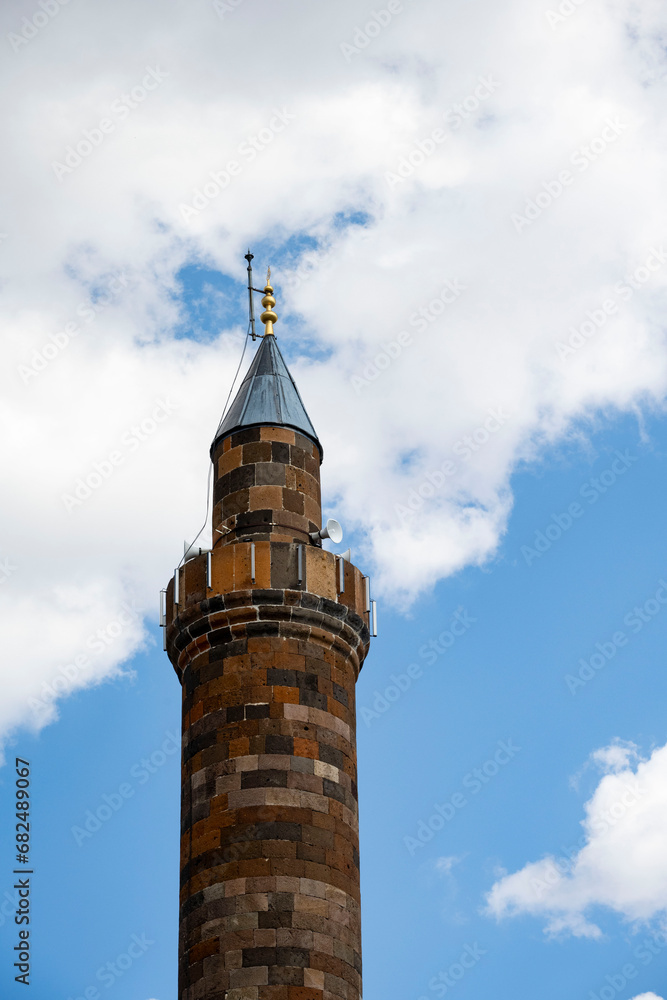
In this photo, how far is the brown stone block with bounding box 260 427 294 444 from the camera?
23094 millimetres

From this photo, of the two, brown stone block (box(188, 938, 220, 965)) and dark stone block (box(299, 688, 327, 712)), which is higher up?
dark stone block (box(299, 688, 327, 712))

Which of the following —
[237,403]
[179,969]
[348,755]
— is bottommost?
[179,969]

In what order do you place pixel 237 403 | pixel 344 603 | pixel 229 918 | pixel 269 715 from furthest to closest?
pixel 237 403 < pixel 344 603 < pixel 269 715 < pixel 229 918

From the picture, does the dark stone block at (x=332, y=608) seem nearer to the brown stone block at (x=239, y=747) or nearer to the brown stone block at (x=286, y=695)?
the brown stone block at (x=286, y=695)

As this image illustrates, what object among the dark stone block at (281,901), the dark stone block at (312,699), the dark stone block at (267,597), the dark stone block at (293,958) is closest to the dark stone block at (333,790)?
the dark stone block at (312,699)

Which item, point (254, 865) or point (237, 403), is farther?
point (237, 403)

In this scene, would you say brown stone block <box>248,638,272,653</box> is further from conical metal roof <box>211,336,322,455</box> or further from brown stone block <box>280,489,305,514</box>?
conical metal roof <box>211,336,322,455</box>

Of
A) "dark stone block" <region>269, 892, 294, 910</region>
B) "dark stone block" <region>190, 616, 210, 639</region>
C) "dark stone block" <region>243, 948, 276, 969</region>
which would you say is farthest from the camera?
"dark stone block" <region>190, 616, 210, 639</region>

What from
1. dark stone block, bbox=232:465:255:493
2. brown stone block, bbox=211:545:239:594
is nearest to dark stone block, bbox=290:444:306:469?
dark stone block, bbox=232:465:255:493

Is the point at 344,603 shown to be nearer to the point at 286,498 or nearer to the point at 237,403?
the point at 286,498

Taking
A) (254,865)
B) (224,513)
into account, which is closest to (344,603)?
(224,513)

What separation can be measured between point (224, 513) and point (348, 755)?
14.3 feet

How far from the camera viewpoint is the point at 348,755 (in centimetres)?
2067

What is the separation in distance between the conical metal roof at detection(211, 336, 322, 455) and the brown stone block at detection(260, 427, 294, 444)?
0.07 metres
